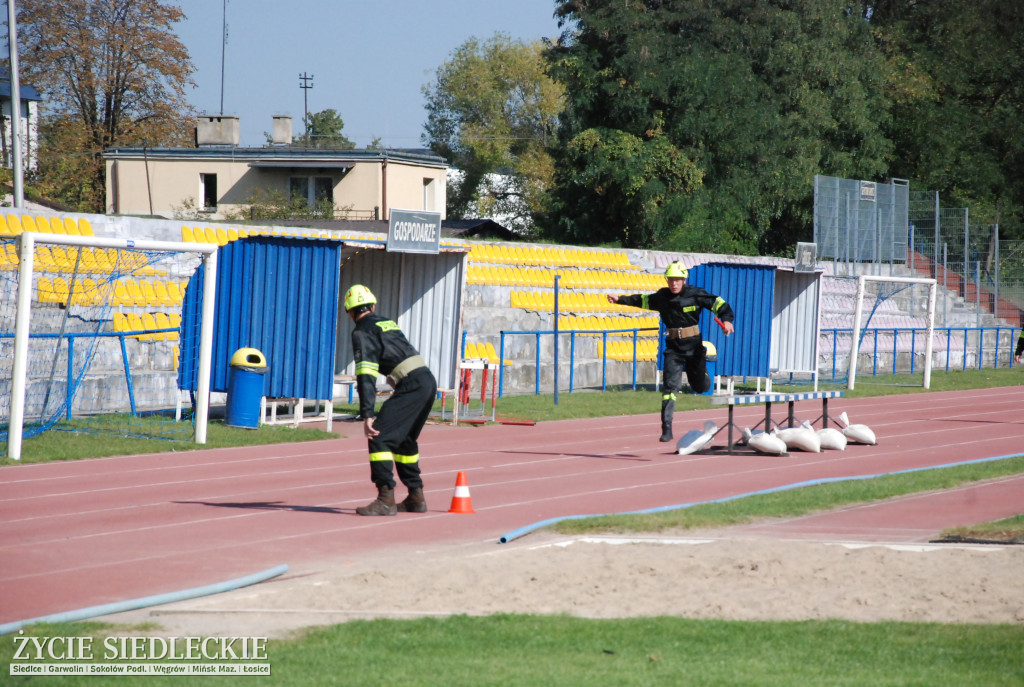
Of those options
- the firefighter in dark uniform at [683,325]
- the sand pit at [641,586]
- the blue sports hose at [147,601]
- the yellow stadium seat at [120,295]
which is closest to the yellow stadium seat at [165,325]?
the yellow stadium seat at [120,295]

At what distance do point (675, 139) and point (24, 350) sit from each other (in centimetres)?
3418

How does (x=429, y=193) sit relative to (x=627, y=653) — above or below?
above

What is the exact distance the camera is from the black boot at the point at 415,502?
11.4 m

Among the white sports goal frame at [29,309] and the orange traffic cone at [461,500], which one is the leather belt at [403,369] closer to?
the orange traffic cone at [461,500]

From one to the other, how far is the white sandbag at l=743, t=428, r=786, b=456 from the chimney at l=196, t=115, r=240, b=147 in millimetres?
44240

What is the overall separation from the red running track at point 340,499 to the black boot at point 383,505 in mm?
92

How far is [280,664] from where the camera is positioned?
6.32 meters

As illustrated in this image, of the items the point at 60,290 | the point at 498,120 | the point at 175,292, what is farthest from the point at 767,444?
the point at 498,120

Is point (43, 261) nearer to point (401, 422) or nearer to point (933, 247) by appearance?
point (401, 422)

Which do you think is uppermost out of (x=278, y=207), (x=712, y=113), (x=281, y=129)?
(x=281, y=129)

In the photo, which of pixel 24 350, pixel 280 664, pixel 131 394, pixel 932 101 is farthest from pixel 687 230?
pixel 280 664

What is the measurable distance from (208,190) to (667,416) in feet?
130

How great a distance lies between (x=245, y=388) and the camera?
720 inches

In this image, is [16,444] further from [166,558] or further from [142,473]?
[166,558]
